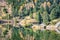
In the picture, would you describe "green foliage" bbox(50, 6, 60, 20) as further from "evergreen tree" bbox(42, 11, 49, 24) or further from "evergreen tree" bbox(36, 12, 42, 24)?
"evergreen tree" bbox(36, 12, 42, 24)

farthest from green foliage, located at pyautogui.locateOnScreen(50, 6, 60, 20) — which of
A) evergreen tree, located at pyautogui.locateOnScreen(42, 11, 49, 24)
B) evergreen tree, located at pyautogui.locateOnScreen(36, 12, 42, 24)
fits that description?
evergreen tree, located at pyautogui.locateOnScreen(36, 12, 42, 24)

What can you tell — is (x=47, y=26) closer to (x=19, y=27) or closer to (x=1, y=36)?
(x=19, y=27)

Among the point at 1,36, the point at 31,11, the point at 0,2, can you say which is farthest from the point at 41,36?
the point at 0,2

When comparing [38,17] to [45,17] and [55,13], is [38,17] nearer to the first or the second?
[45,17]

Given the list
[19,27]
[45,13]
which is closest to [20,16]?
[19,27]

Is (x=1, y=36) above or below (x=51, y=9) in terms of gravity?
below

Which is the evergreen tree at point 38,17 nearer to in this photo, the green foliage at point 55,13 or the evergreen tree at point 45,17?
the evergreen tree at point 45,17

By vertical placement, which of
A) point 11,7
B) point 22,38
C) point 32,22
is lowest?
point 22,38

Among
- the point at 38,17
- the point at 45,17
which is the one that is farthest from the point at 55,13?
the point at 38,17

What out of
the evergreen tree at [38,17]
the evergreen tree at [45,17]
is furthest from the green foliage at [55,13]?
the evergreen tree at [38,17]
